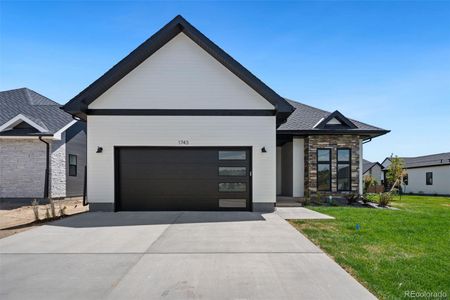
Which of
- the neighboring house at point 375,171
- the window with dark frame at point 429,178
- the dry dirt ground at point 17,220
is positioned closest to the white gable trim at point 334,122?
the dry dirt ground at point 17,220

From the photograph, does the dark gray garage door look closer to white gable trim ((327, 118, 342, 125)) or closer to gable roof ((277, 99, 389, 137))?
gable roof ((277, 99, 389, 137))

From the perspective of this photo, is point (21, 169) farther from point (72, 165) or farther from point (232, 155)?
point (232, 155)

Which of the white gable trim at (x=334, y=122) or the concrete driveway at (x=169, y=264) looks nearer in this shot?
the concrete driveway at (x=169, y=264)

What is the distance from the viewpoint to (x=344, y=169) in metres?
14.4

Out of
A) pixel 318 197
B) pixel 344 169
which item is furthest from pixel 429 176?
pixel 318 197

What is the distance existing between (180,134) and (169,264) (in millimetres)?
6464

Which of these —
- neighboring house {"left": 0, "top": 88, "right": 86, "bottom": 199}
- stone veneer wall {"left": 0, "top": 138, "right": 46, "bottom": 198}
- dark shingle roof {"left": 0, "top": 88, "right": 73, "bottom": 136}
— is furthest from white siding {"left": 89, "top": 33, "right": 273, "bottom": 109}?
stone veneer wall {"left": 0, "top": 138, "right": 46, "bottom": 198}

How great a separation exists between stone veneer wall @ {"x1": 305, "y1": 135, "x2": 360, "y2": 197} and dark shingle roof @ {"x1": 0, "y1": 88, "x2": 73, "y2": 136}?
1278 cm

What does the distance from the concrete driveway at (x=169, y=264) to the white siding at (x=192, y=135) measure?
2943 mm

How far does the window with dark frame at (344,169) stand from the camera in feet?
47.0

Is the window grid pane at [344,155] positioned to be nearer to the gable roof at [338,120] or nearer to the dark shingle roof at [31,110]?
the gable roof at [338,120]

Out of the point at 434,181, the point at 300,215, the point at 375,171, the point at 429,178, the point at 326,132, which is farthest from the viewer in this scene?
the point at 375,171

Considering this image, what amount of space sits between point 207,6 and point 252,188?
22.4ft

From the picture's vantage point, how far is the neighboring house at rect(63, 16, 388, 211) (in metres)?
10.6
